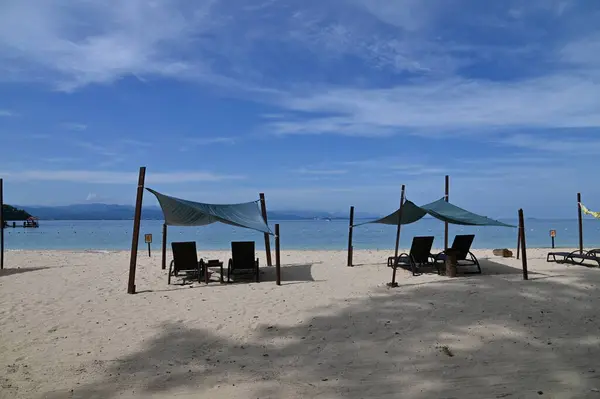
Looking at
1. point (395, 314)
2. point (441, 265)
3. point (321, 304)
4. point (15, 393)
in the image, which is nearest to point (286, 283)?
point (321, 304)

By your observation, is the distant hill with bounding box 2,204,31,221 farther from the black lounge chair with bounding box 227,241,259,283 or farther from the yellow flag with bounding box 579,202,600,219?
the yellow flag with bounding box 579,202,600,219

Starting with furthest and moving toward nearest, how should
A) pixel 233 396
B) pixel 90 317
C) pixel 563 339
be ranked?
pixel 90 317, pixel 563 339, pixel 233 396

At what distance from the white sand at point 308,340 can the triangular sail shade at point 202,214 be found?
1.30 m

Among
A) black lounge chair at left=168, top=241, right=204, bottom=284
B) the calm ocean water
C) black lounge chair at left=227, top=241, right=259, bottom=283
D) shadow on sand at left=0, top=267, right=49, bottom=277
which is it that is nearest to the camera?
black lounge chair at left=168, top=241, right=204, bottom=284

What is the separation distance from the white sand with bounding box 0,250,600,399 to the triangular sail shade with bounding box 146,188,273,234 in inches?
51.2

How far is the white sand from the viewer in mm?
3432

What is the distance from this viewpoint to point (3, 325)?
214 inches

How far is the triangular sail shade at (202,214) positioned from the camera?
846 centimetres

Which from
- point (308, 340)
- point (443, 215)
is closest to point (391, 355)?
point (308, 340)

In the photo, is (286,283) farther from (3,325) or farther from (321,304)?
(3,325)

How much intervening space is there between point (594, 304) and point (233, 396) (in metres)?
5.01

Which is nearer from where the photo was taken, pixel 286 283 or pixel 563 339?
pixel 563 339

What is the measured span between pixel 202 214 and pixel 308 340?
4.58 metres

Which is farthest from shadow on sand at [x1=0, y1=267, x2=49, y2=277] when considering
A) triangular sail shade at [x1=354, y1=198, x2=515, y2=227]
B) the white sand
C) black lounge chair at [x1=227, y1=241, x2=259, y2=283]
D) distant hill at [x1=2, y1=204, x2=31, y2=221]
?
distant hill at [x1=2, y1=204, x2=31, y2=221]
